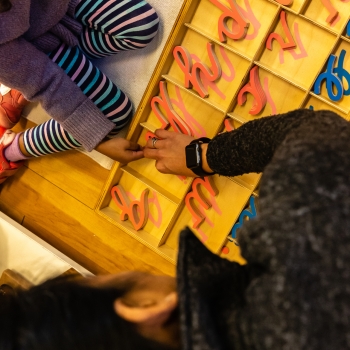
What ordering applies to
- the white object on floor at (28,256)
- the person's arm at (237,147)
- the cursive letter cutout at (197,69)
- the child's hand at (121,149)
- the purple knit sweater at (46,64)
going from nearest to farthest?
1. the person's arm at (237,147)
2. the purple knit sweater at (46,64)
3. the cursive letter cutout at (197,69)
4. the child's hand at (121,149)
5. the white object on floor at (28,256)

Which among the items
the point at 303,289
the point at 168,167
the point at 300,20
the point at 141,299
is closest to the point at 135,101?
the point at 168,167

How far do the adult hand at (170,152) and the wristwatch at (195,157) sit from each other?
0.04 meters

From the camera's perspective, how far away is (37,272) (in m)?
1.20

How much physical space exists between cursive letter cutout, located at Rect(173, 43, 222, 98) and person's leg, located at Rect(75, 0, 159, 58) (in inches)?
3.7

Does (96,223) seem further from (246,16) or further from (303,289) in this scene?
(303,289)

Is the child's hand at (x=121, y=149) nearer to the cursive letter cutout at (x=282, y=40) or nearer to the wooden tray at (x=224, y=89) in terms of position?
the wooden tray at (x=224, y=89)

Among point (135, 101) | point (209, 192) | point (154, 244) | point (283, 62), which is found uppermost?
point (283, 62)

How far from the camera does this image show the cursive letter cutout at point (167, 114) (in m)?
1.04

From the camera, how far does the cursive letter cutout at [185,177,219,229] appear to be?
40.3 inches

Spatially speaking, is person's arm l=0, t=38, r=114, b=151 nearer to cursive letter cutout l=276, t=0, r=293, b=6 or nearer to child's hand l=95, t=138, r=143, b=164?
child's hand l=95, t=138, r=143, b=164

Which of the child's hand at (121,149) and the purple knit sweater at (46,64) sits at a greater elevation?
the purple knit sweater at (46,64)

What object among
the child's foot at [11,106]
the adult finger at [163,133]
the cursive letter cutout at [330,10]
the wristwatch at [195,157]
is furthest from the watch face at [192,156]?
the child's foot at [11,106]

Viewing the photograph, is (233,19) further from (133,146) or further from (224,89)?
(133,146)

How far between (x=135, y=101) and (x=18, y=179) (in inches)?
21.4
